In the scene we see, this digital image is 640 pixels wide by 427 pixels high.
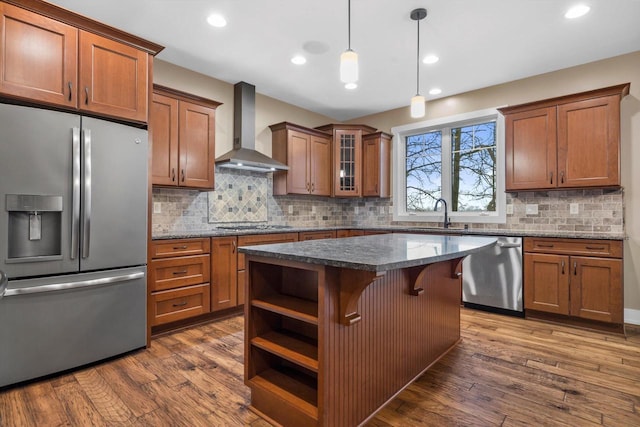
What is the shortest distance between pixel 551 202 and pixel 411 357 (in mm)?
2865

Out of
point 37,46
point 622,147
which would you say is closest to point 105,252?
point 37,46

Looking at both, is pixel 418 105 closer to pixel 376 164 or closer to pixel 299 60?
pixel 299 60

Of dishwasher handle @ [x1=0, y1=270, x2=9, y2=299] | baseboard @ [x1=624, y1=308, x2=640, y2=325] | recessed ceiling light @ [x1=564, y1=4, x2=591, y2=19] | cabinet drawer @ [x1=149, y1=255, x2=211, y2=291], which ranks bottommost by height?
baseboard @ [x1=624, y1=308, x2=640, y2=325]

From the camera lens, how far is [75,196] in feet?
7.20

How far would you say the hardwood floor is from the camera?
5.69ft

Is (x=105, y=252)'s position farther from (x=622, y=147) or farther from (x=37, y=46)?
(x=622, y=147)

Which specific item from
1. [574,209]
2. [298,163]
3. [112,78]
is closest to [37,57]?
[112,78]

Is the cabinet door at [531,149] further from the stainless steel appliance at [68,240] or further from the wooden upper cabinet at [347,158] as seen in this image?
the stainless steel appliance at [68,240]

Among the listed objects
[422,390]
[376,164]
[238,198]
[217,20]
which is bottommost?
[422,390]

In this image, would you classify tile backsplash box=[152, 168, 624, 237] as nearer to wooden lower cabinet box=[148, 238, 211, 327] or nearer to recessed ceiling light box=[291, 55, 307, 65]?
wooden lower cabinet box=[148, 238, 211, 327]

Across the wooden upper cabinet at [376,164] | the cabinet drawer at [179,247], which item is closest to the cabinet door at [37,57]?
the cabinet drawer at [179,247]

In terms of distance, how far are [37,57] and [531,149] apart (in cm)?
446

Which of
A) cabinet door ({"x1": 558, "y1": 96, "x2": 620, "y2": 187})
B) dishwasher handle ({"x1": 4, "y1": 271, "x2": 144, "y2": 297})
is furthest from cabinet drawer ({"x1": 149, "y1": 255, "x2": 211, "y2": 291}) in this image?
cabinet door ({"x1": 558, "y1": 96, "x2": 620, "y2": 187})

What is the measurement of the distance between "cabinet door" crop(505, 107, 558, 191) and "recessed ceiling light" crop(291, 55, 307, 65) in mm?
2437
